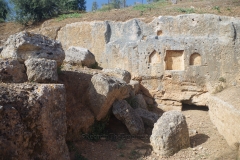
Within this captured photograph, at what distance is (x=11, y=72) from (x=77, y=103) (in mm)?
1855

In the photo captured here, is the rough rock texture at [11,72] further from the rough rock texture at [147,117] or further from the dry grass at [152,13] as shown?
the dry grass at [152,13]

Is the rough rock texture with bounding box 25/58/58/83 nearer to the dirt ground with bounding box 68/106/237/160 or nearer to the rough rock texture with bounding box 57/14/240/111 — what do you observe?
the dirt ground with bounding box 68/106/237/160

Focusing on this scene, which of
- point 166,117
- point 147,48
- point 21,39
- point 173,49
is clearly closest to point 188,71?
point 173,49

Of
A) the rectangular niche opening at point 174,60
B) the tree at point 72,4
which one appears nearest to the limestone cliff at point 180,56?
the rectangular niche opening at point 174,60

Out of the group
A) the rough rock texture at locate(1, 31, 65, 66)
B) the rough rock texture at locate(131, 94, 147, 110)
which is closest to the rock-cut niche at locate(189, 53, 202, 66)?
the rough rock texture at locate(131, 94, 147, 110)

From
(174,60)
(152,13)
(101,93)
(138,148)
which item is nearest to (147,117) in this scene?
(138,148)

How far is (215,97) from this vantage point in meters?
7.46

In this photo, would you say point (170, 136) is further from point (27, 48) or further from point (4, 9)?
point (4, 9)

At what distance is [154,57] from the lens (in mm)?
8906

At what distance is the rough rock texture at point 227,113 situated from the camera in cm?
564

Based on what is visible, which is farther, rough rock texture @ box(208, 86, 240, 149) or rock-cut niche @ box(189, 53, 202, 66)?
rock-cut niche @ box(189, 53, 202, 66)

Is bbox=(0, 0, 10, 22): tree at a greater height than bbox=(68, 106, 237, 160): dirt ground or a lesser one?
greater

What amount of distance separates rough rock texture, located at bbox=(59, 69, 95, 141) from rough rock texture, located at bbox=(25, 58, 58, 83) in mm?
1004

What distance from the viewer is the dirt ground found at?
5312mm
